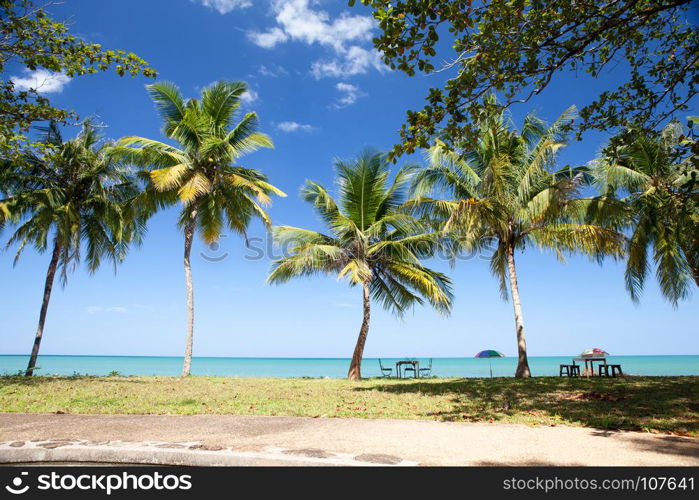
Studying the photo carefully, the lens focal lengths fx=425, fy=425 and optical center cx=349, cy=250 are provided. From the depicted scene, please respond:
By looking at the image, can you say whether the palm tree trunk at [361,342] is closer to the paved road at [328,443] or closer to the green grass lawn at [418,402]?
the green grass lawn at [418,402]

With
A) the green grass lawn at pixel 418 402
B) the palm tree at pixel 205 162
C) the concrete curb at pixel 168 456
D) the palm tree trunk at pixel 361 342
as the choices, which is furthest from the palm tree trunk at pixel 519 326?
the concrete curb at pixel 168 456

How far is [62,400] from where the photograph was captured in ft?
30.4

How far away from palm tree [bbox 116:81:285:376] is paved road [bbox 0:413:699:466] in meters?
11.9

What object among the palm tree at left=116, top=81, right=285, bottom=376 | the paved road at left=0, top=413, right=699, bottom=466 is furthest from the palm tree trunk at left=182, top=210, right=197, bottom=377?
the paved road at left=0, top=413, right=699, bottom=466

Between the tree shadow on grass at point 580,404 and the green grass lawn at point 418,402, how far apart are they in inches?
0.6

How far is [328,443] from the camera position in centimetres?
512

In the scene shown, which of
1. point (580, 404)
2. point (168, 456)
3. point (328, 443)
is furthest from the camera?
point (580, 404)

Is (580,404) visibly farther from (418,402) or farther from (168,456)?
(168,456)

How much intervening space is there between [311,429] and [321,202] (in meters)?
13.3

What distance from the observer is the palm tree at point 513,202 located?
1511 cm

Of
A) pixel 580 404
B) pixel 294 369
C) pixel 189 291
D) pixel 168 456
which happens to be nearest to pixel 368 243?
pixel 189 291

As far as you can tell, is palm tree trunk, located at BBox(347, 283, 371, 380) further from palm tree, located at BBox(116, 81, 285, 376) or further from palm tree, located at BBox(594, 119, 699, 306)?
palm tree, located at BBox(594, 119, 699, 306)

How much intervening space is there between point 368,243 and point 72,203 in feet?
42.8
